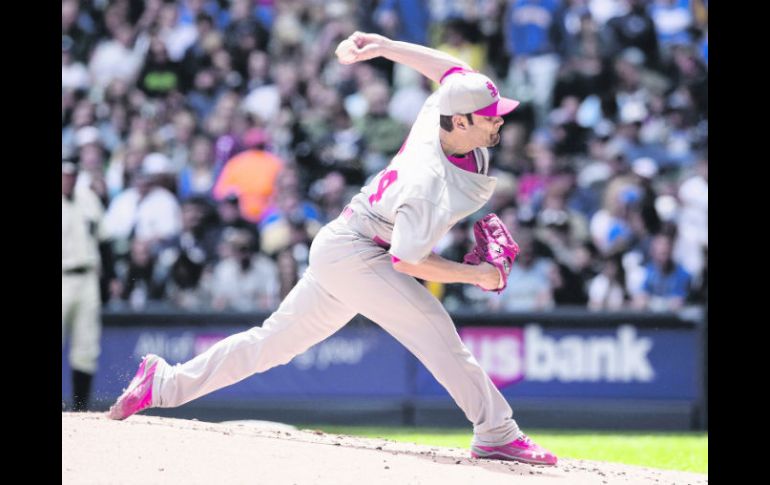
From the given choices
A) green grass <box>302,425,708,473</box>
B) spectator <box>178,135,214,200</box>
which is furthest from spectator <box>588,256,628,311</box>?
spectator <box>178,135,214,200</box>

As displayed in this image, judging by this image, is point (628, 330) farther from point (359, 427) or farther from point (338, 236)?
point (338, 236)

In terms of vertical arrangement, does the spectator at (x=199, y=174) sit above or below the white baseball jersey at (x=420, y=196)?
above

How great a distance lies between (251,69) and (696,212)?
5903 mm

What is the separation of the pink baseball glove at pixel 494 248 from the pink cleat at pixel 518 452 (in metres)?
0.89

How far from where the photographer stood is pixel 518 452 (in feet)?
21.6

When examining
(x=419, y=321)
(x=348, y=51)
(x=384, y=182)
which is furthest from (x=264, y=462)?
(x=348, y=51)

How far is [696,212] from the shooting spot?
509 inches

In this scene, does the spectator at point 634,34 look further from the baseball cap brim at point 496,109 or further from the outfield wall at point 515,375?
the baseball cap brim at point 496,109

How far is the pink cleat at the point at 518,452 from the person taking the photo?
259 inches

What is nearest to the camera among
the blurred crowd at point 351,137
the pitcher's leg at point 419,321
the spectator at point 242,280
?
the pitcher's leg at point 419,321

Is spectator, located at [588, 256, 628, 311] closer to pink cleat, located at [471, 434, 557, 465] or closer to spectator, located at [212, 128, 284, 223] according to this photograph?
spectator, located at [212, 128, 284, 223]

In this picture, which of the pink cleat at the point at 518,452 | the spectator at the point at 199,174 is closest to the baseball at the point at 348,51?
the pink cleat at the point at 518,452

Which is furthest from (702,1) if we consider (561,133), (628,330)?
(628,330)

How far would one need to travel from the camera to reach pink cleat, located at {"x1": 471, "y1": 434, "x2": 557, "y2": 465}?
6582mm
